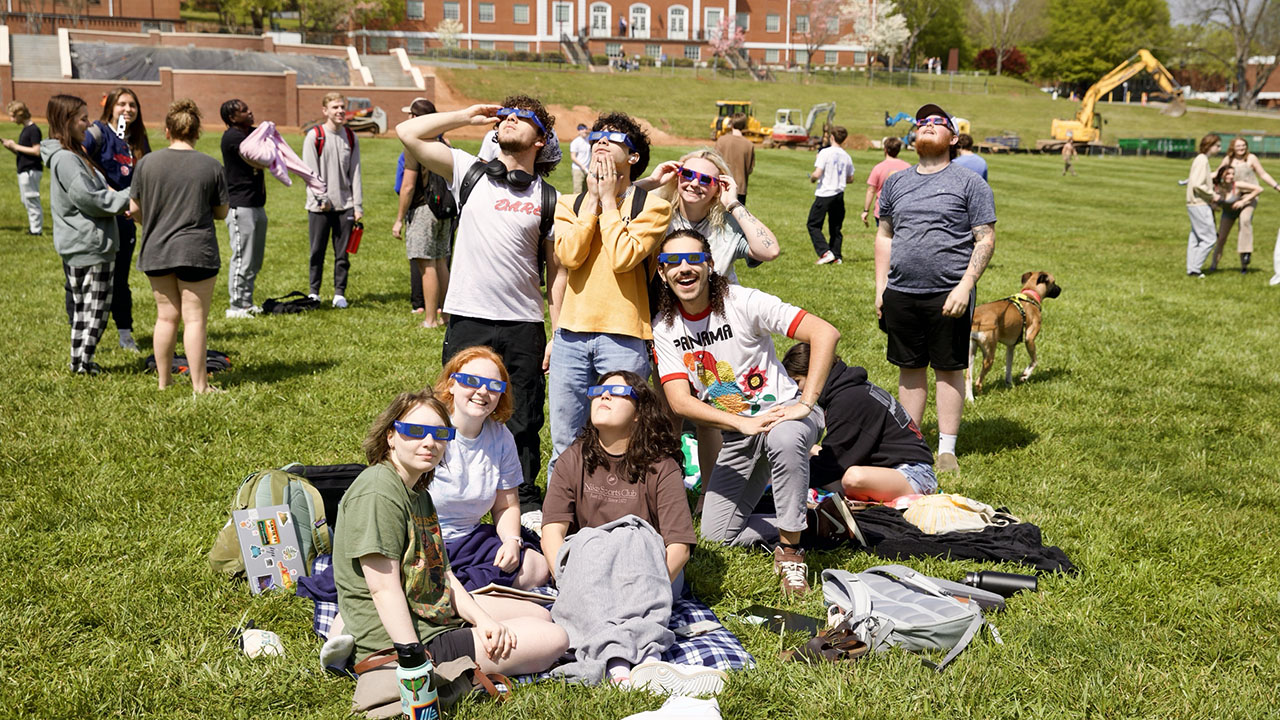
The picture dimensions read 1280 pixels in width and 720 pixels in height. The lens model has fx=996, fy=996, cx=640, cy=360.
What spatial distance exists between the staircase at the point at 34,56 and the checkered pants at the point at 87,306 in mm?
42812

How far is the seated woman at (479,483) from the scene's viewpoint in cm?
422

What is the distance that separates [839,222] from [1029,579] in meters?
11.5

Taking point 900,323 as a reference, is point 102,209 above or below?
above

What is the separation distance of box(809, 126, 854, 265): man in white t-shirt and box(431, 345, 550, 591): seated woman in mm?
11416

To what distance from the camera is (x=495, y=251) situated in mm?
5004

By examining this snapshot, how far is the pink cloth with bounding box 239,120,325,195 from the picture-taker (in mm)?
9703

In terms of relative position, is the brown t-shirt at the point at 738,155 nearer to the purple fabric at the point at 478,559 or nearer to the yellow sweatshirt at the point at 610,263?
the yellow sweatshirt at the point at 610,263

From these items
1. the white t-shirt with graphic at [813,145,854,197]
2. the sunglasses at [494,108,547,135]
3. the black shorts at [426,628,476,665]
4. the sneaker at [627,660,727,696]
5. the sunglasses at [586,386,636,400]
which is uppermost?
the sunglasses at [494,108,547,135]

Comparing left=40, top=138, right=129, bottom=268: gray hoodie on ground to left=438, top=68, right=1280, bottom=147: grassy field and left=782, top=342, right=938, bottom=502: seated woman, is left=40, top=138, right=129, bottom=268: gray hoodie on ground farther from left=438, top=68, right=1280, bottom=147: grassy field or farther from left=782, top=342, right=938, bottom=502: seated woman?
left=438, top=68, right=1280, bottom=147: grassy field

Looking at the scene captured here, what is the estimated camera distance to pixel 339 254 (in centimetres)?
1126

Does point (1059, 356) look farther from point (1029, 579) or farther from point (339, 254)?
point (339, 254)

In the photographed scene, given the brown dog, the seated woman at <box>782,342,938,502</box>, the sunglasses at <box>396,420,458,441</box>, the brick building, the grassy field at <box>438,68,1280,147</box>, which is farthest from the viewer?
the brick building

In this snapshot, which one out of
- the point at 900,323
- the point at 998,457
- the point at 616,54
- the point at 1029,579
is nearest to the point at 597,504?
the point at 1029,579

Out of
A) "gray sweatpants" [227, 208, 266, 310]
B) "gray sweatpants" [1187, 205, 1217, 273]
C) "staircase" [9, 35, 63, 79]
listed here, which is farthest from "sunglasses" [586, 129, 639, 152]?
"staircase" [9, 35, 63, 79]
